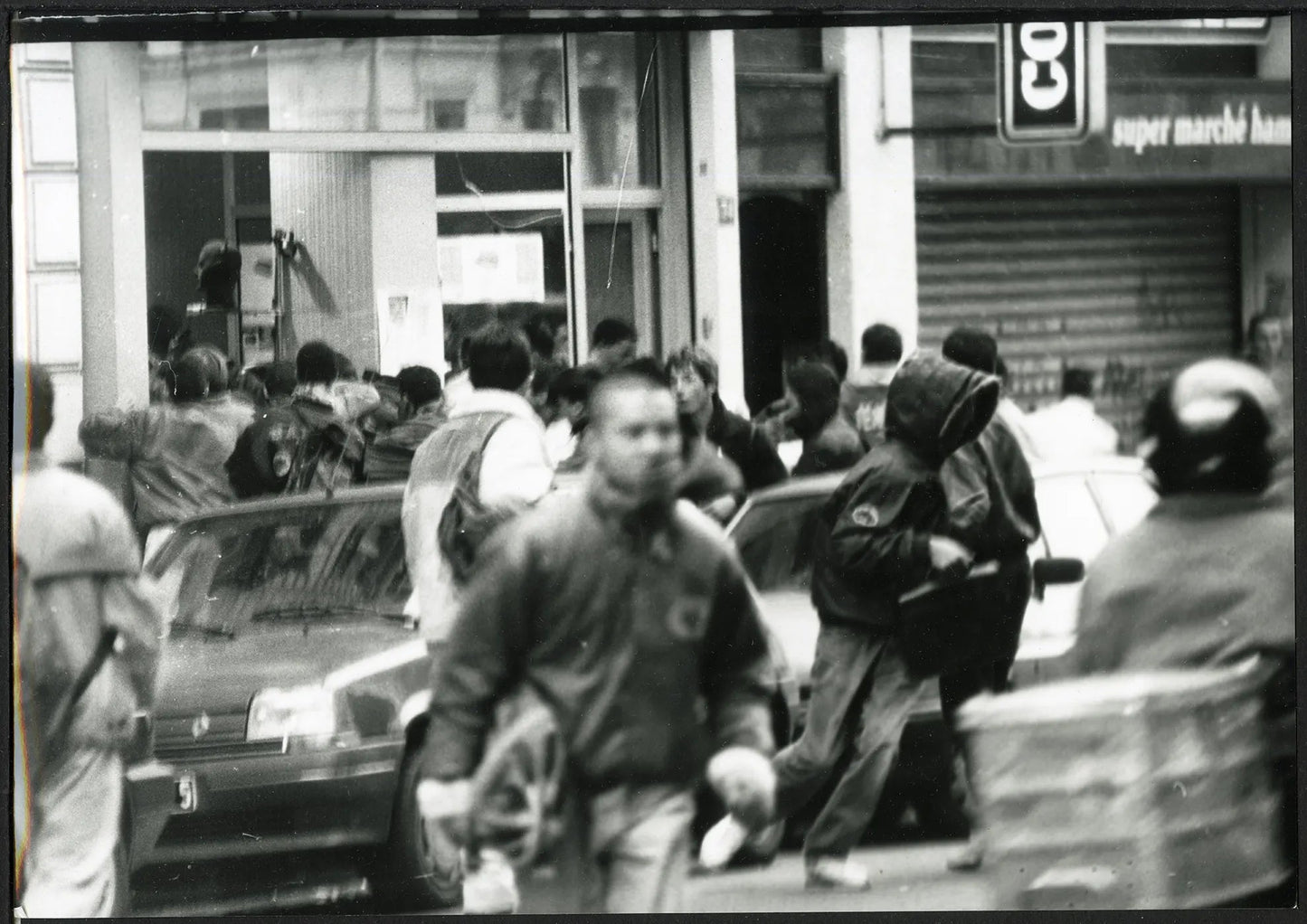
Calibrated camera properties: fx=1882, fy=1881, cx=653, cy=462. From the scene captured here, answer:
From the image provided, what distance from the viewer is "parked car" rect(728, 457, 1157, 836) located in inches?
227

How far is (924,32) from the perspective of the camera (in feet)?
18.8

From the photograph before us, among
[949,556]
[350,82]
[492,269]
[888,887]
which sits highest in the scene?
[350,82]

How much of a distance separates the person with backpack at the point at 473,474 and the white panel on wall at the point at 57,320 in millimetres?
1109

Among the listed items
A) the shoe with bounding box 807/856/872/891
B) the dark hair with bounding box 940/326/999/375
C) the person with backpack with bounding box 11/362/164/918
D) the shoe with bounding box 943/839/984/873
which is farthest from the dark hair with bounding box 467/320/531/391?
the shoe with bounding box 943/839/984/873

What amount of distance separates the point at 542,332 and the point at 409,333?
424 millimetres

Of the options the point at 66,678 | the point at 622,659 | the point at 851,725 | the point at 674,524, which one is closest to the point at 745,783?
the point at 851,725

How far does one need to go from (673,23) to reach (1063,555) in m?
2.04

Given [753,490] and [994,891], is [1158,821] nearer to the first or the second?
[994,891]

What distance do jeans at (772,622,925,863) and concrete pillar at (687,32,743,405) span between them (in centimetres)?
87

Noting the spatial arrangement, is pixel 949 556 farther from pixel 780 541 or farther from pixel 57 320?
pixel 57 320

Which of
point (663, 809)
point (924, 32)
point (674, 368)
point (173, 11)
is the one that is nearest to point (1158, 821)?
point (663, 809)

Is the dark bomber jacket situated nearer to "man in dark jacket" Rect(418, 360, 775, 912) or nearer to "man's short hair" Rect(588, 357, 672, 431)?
"man in dark jacket" Rect(418, 360, 775, 912)

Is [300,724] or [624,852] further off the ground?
[300,724]

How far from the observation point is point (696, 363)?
19.2 feet
